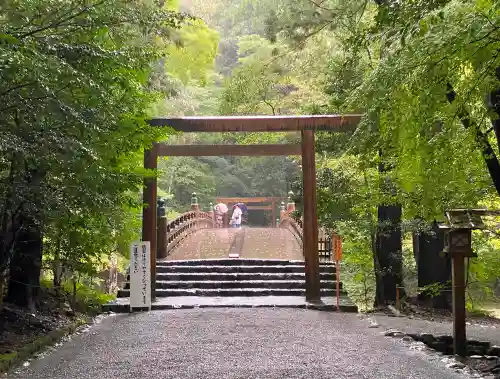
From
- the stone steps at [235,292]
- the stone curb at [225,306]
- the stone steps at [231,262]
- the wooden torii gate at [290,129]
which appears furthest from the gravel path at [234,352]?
the stone steps at [231,262]

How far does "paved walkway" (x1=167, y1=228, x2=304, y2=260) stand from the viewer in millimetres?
15641

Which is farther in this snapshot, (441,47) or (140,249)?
(140,249)

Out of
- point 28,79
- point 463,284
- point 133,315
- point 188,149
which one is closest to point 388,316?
point 463,284

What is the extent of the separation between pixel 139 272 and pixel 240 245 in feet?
24.3

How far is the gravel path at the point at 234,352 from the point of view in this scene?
5.80m

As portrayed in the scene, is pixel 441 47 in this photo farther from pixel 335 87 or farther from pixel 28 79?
pixel 335 87

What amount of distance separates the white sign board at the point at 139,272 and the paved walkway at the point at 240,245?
4.53m

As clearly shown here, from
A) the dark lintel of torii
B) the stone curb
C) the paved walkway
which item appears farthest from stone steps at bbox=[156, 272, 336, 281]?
the dark lintel of torii

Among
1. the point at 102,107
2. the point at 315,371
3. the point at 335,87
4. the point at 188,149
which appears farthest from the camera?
the point at 188,149

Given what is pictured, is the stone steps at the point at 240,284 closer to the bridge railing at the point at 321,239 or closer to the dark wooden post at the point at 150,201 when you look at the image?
the bridge railing at the point at 321,239

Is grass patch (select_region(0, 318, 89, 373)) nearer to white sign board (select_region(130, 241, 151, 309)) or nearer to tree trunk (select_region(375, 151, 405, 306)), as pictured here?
white sign board (select_region(130, 241, 151, 309))

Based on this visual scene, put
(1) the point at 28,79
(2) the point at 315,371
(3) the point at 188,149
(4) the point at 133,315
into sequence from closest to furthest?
(1) the point at 28,79 → (2) the point at 315,371 → (4) the point at 133,315 → (3) the point at 188,149

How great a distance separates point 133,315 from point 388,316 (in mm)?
4683

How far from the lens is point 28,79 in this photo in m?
4.93
